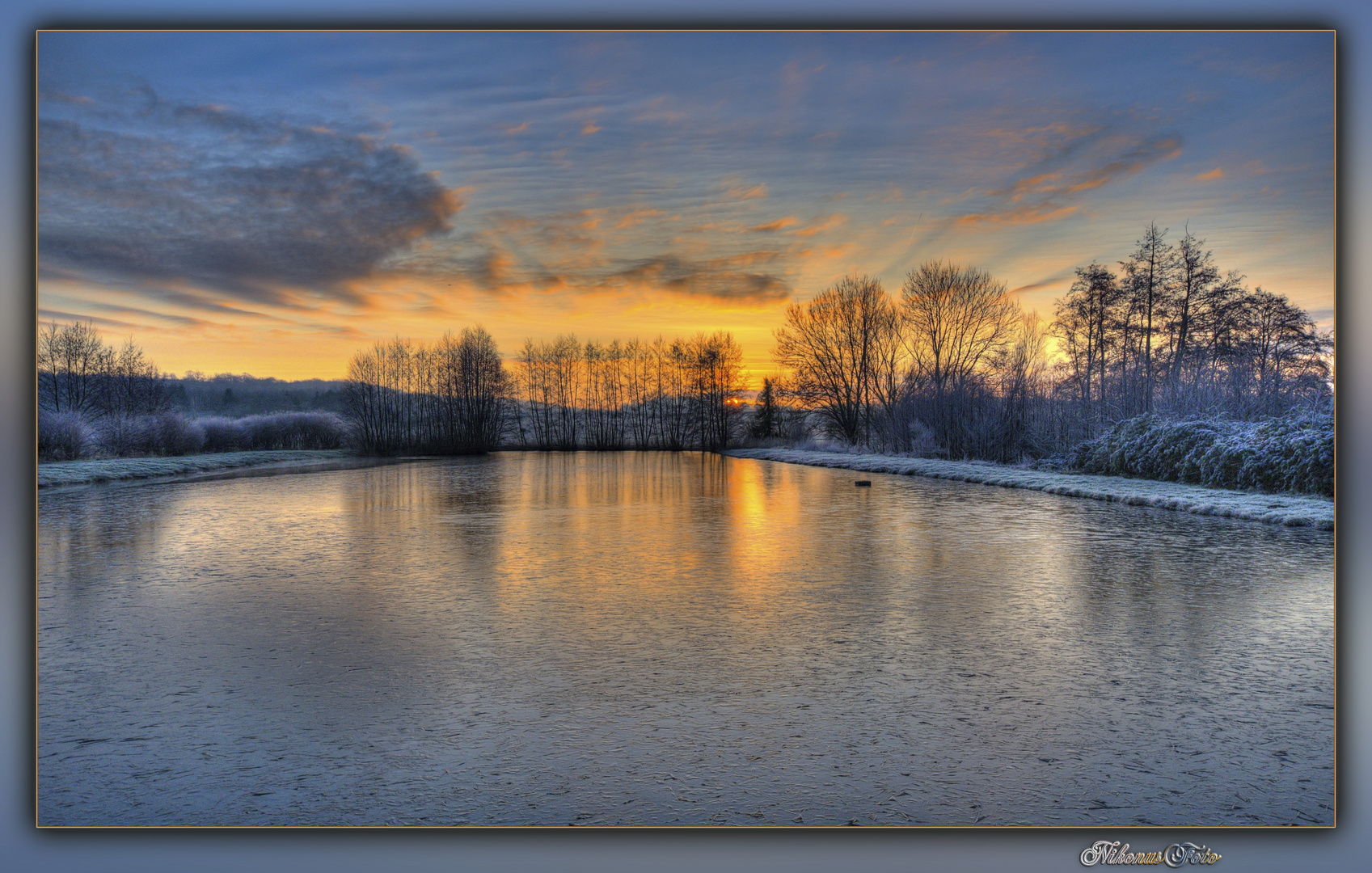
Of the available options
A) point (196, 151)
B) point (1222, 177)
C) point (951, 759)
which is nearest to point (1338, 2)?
point (1222, 177)

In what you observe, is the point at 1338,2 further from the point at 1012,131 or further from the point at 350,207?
the point at 350,207

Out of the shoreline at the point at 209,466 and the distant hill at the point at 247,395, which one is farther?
the shoreline at the point at 209,466

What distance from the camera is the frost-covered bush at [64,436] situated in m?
4.29

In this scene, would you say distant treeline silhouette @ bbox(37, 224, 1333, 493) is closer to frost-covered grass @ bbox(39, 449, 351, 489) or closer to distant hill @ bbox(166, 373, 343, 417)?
distant hill @ bbox(166, 373, 343, 417)

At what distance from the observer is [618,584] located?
5.78 meters

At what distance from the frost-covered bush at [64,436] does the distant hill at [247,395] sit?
115 cm

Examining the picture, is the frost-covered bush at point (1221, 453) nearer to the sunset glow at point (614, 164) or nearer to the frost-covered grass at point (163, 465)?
the sunset glow at point (614, 164)

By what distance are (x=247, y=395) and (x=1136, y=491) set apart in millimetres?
16280

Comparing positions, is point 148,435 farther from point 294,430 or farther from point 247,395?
point 294,430

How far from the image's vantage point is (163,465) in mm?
16781

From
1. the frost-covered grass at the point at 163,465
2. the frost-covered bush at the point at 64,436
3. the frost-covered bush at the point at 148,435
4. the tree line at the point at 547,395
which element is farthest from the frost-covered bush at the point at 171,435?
the frost-covered bush at the point at 64,436

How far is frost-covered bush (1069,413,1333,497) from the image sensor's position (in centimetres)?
1009

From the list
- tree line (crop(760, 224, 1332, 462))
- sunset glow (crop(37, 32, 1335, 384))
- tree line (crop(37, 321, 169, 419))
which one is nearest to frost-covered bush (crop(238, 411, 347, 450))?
tree line (crop(37, 321, 169, 419))

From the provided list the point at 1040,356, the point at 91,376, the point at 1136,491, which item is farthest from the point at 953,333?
the point at 91,376
